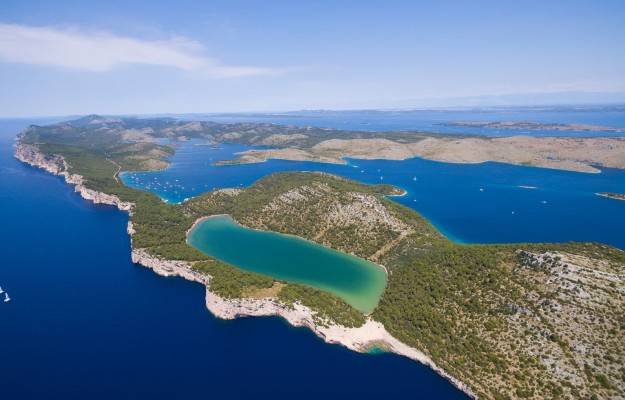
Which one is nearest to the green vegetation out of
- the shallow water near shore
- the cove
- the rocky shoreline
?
the rocky shoreline

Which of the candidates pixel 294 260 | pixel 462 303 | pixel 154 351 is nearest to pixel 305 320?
pixel 294 260

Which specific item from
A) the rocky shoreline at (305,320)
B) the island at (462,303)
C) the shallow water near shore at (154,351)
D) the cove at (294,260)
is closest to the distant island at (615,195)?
the island at (462,303)

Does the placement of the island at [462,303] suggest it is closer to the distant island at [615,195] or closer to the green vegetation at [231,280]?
the green vegetation at [231,280]

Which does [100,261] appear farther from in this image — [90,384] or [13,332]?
[90,384]

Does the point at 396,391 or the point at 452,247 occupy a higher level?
the point at 452,247

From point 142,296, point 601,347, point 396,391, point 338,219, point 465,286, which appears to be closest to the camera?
point 601,347

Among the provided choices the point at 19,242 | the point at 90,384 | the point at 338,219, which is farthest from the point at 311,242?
the point at 19,242

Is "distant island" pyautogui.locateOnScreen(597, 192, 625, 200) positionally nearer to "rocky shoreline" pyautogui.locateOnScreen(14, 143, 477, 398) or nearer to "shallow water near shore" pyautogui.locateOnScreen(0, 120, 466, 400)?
"rocky shoreline" pyautogui.locateOnScreen(14, 143, 477, 398)

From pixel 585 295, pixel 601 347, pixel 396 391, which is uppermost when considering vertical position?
pixel 585 295
